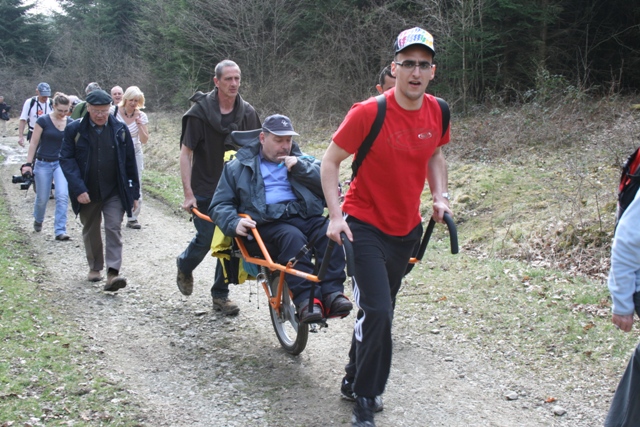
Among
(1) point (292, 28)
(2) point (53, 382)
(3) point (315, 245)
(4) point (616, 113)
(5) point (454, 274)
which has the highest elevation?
(1) point (292, 28)

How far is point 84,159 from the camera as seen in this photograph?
7375 mm

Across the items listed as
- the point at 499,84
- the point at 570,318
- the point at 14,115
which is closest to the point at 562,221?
the point at 570,318

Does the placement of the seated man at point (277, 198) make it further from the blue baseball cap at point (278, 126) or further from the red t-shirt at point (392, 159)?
the red t-shirt at point (392, 159)

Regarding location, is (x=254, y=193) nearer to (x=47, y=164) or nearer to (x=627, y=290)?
(x=627, y=290)

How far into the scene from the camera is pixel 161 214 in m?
12.1

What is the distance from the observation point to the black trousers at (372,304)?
12.9 ft

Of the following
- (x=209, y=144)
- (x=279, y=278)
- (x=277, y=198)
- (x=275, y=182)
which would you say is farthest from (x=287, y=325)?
(x=209, y=144)

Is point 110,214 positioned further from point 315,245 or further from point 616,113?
point 616,113

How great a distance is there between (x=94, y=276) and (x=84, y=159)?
149 cm

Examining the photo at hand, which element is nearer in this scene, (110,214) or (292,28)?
(110,214)

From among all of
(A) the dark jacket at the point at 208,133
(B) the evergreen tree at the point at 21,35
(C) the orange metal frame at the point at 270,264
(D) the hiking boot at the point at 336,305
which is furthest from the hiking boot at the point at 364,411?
(B) the evergreen tree at the point at 21,35

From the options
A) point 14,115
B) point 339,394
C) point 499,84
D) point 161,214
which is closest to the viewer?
point 339,394

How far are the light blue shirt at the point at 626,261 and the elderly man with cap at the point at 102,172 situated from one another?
18.3ft

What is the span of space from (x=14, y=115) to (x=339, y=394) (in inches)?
1681
